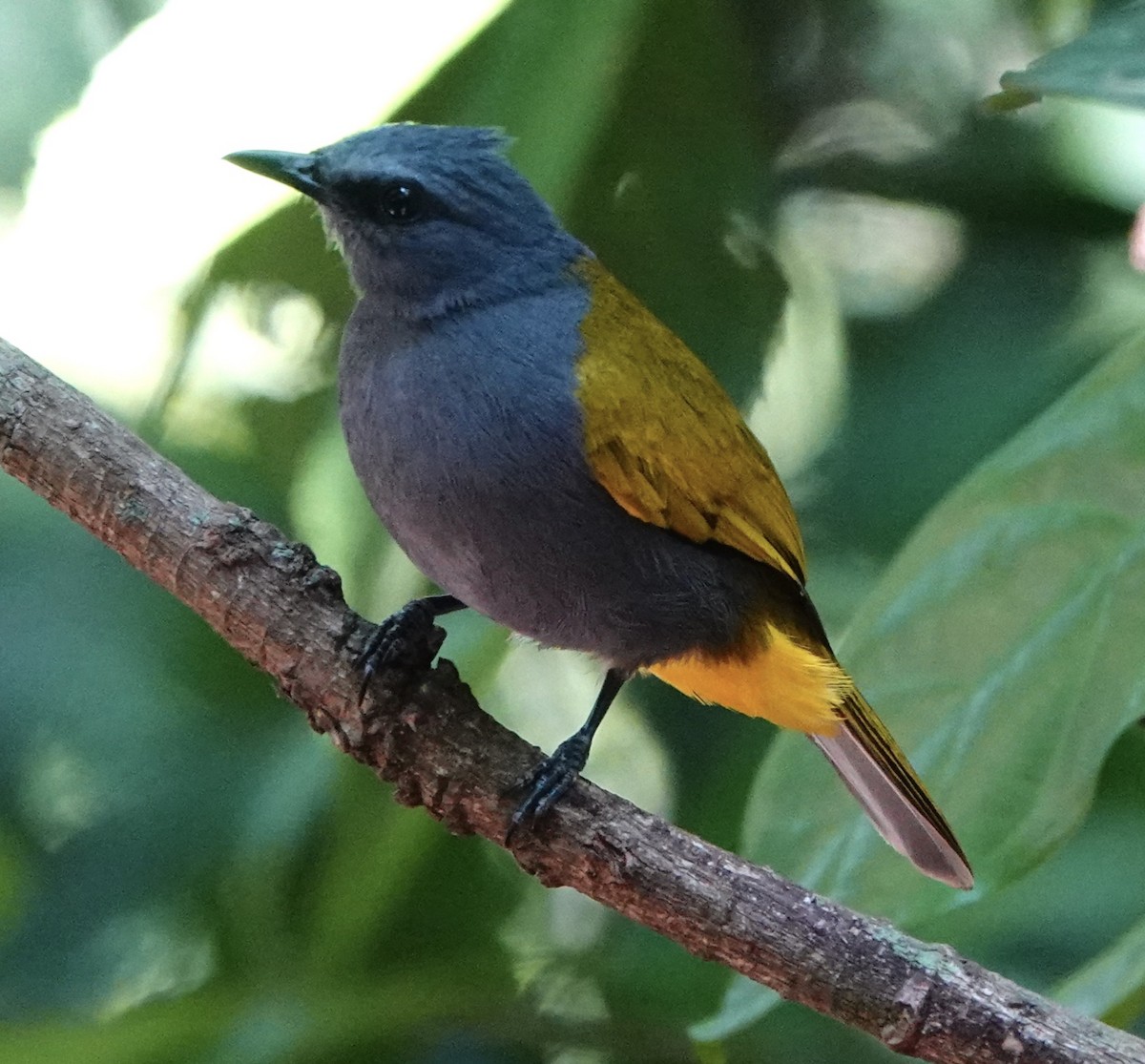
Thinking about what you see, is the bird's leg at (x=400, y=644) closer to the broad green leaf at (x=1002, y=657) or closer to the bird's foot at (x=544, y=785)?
the bird's foot at (x=544, y=785)

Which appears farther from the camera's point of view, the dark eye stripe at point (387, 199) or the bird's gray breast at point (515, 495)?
the dark eye stripe at point (387, 199)

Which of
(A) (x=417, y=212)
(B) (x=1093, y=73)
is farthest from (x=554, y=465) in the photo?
(B) (x=1093, y=73)

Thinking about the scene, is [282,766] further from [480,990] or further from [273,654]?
[273,654]

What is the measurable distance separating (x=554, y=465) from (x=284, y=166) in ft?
1.43

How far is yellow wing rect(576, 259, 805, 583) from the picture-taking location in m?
1.25

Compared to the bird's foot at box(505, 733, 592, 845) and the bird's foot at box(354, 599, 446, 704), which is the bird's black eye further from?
the bird's foot at box(505, 733, 592, 845)

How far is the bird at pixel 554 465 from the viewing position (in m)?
1.23

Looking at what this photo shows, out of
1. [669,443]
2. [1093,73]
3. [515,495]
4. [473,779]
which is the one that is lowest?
[473,779]

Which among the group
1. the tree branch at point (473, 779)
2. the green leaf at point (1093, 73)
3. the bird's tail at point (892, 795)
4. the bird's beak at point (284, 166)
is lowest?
the tree branch at point (473, 779)

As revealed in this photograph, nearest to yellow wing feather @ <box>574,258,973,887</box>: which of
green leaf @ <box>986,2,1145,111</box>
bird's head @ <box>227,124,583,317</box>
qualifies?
bird's head @ <box>227,124,583,317</box>

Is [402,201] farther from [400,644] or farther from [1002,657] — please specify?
[1002,657]

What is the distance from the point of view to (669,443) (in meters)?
1.28

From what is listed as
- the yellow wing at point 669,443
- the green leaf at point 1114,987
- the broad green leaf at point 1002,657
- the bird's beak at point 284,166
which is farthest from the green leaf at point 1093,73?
the green leaf at point 1114,987

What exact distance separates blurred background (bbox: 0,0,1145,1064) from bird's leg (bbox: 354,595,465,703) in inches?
19.6
